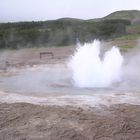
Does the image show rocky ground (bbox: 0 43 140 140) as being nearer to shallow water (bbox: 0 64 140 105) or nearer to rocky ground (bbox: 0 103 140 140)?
rocky ground (bbox: 0 103 140 140)

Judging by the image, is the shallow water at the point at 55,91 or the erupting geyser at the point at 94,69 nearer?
the shallow water at the point at 55,91

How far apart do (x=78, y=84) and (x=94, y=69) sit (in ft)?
5.45

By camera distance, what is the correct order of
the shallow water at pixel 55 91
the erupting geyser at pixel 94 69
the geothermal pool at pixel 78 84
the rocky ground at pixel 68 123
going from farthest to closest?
1. the erupting geyser at pixel 94 69
2. the geothermal pool at pixel 78 84
3. the shallow water at pixel 55 91
4. the rocky ground at pixel 68 123

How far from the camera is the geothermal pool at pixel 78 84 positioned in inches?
382

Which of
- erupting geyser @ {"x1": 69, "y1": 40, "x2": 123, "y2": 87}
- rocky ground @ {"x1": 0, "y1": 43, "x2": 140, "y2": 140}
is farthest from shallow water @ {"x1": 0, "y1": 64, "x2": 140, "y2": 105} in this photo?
rocky ground @ {"x1": 0, "y1": 43, "x2": 140, "y2": 140}

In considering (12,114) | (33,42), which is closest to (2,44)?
(33,42)

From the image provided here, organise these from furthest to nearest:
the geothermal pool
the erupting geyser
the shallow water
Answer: the erupting geyser, the geothermal pool, the shallow water

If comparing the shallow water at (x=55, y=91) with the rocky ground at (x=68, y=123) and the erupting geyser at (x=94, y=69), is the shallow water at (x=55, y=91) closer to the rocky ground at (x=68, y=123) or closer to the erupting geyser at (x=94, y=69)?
the erupting geyser at (x=94, y=69)

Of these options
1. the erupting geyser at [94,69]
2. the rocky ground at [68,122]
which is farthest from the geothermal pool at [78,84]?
the rocky ground at [68,122]

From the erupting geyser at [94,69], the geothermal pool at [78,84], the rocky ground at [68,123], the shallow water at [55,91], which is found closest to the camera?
the rocky ground at [68,123]

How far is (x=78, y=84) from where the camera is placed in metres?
12.6

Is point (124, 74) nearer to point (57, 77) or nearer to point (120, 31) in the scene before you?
point (57, 77)

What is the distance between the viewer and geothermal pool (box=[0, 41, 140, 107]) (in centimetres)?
971

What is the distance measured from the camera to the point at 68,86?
39.5 feet
